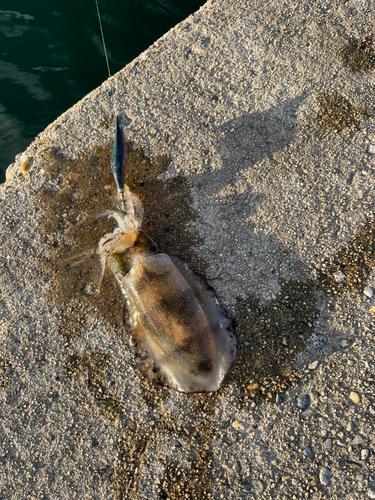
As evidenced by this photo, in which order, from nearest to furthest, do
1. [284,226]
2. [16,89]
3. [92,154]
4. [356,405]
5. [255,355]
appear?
[356,405] → [255,355] → [284,226] → [92,154] → [16,89]

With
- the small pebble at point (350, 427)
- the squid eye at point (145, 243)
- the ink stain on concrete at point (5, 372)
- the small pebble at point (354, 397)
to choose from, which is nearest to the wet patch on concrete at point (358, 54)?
the squid eye at point (145, 243)

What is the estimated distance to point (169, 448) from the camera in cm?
394

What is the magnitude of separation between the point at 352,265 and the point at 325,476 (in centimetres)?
228

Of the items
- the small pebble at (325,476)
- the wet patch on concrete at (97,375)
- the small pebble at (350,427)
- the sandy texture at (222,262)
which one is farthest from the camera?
the wet patch on concrete at (97,375)

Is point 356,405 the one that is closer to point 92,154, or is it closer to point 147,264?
point 147,264

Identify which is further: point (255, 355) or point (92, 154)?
point (92, 154)

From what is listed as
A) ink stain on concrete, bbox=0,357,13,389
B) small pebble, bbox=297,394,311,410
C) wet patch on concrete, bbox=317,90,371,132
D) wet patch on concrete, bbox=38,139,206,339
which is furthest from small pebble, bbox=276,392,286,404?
wet patch on concrete, bbox=317,90,371,132

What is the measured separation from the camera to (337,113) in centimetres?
451

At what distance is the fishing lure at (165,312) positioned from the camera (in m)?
3.85

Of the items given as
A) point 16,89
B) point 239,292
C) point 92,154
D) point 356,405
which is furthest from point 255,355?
point 16,89

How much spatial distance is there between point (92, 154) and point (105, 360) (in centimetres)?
262

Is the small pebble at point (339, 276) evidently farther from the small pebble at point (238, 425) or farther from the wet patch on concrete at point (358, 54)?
the wet patch on concrete at point (358, 54)

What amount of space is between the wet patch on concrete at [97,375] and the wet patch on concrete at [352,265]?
276 centimetres

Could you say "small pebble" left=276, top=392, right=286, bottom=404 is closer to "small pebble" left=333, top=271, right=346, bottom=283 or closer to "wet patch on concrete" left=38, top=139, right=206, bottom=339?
"small pebble" left=333, top=271, right=346, bottom=283
